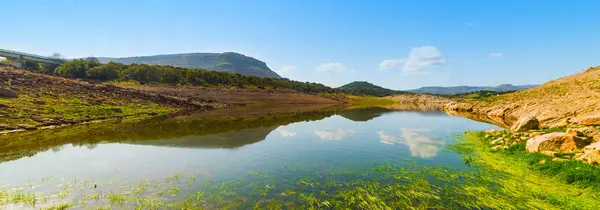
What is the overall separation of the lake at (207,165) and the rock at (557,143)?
17.8 feet

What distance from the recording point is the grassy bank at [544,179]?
12812 millimetres

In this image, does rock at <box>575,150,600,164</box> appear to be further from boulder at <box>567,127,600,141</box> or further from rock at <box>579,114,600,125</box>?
rock at <box>579,114,600,125</box>

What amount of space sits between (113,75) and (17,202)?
4869 inches

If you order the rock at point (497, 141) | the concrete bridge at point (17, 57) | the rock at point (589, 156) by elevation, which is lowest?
the rock at point (497, 141)

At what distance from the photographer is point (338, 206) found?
12797 mm

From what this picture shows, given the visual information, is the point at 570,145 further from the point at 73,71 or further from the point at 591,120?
the point at 73,71

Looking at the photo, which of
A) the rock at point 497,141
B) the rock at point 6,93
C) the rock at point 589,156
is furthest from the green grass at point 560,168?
the rock at point 6,93

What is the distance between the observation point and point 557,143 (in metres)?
19.4

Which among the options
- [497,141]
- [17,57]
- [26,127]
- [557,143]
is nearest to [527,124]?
[497,141]

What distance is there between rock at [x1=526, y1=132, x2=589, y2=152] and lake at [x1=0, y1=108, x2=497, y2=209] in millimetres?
5417

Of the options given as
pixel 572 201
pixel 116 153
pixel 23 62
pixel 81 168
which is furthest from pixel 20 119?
pixel 23 62

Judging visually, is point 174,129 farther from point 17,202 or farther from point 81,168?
point 17,202

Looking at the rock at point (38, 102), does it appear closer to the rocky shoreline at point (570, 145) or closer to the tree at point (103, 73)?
the rocky shoreline at point (570, 145)

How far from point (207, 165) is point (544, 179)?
21804 millimetres
